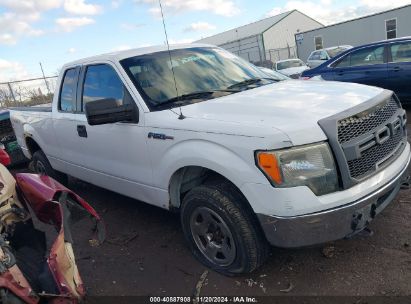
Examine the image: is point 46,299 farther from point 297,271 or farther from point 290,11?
point 290,11

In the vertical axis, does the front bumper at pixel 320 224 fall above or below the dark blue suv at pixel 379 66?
below

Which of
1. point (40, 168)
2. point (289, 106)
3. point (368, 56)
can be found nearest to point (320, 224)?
point (289, 106)

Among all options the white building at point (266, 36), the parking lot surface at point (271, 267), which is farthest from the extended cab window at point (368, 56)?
the white building at point (266, 36)

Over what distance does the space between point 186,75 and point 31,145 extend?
3554mm

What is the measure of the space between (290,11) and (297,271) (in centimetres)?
5434

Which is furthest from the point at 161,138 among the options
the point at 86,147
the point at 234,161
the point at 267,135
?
the point at 86,147

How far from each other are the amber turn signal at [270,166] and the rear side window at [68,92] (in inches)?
114

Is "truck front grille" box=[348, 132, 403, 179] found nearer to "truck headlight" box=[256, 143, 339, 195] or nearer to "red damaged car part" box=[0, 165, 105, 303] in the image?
"truck headlight" box=[256, 143, 339, 195]

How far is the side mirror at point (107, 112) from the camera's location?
349 centimetres

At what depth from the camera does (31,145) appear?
21.1 feet

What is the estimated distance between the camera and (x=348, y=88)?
361 cm

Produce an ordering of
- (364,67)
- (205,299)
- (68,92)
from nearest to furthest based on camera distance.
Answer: (205,299)
(68,92)
(364,67)

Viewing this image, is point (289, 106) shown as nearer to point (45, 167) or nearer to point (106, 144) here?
point (106, 144)

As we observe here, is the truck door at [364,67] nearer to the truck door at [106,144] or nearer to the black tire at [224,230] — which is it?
the truck door at [106,144]
